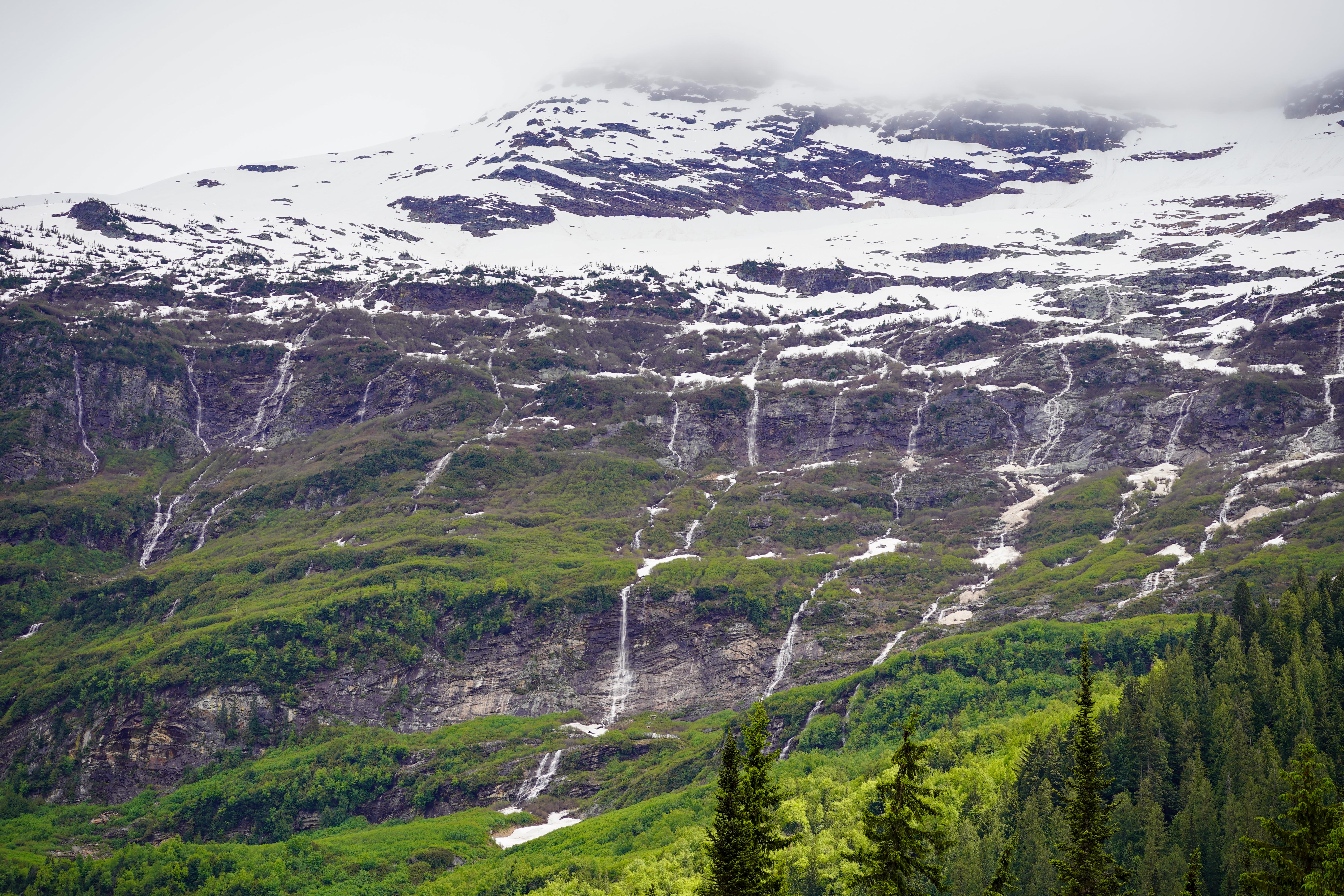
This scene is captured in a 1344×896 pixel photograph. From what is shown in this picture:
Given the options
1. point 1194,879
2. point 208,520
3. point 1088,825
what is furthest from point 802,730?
point 208,520

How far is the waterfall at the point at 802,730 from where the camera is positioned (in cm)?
11616

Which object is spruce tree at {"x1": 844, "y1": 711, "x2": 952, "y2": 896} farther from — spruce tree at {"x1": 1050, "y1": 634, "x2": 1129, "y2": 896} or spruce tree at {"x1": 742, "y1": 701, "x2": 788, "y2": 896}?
spruce tree at {"x1": 1050, "y1": 634, "x2": 1129, "y2": 896}

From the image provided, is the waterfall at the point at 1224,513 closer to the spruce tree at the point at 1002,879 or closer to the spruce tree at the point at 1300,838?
the spruce tree at the point at 1300,838

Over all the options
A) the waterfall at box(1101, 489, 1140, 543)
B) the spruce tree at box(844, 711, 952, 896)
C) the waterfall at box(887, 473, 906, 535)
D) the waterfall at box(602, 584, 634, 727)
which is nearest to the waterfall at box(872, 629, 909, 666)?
the waterfall at box(602, 584, 634, 727)

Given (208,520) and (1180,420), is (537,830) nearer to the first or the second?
(208,520)

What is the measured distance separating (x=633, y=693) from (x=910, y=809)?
124 meters

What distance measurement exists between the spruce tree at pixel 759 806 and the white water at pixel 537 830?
89954 mm

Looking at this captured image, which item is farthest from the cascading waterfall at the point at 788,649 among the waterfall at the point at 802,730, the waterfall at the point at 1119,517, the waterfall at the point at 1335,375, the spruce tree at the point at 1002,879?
the spruce tree at the point at 1002,879

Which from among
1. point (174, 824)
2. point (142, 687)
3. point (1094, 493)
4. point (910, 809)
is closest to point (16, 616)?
point (142, 687)

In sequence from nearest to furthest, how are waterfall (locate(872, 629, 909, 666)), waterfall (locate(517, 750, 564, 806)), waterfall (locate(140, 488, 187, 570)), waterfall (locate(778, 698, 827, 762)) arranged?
1. waterfall (locate(778, 698, 827, 762))
2. waterfall (locate(517, 750, 564, 806))
3. waterfall (locate(872, 629, 909, 666))
4. waterfall (locate(140, 488, 187, 570))

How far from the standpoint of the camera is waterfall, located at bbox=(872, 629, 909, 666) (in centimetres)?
13638

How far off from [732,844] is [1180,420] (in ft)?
633

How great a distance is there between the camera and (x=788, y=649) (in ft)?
479

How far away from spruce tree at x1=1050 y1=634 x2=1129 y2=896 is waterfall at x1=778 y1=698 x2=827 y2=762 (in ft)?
290
